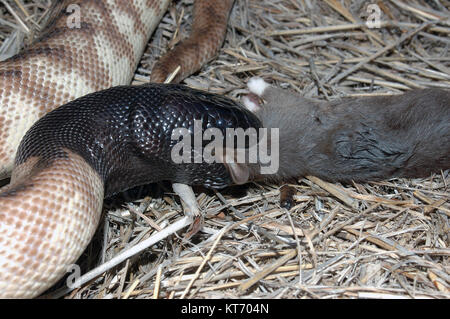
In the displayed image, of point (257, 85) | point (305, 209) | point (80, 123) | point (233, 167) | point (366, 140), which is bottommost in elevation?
point (305, 209)

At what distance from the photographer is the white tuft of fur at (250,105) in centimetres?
401

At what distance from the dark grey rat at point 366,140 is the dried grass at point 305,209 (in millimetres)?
117

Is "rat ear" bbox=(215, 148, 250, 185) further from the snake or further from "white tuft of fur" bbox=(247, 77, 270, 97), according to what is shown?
"white tuft of fur" bbox=(247, 77, 270, 97)

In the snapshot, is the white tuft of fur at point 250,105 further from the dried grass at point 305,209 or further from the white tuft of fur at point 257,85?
the dried grass at point 305,209

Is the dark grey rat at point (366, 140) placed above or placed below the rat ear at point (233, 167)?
above

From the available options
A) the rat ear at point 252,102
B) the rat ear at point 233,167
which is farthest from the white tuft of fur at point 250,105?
the rat ear at point 233,167

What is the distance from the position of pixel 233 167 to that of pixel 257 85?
117cm

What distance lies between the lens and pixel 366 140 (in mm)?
3439

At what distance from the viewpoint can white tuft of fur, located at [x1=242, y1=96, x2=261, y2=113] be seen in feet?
13.2

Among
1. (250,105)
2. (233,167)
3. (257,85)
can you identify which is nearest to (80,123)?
(233,167)

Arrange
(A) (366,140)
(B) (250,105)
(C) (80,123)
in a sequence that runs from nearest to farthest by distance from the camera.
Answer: (C) (80,123) → (A) (366,140) → (B) (250,105)

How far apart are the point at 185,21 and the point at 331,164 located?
89.6 inches

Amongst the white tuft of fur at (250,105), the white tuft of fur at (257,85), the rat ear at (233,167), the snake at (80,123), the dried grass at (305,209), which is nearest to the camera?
the snake at (80,123)

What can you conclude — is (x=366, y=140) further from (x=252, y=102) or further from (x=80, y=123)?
(x=80, y=123)
